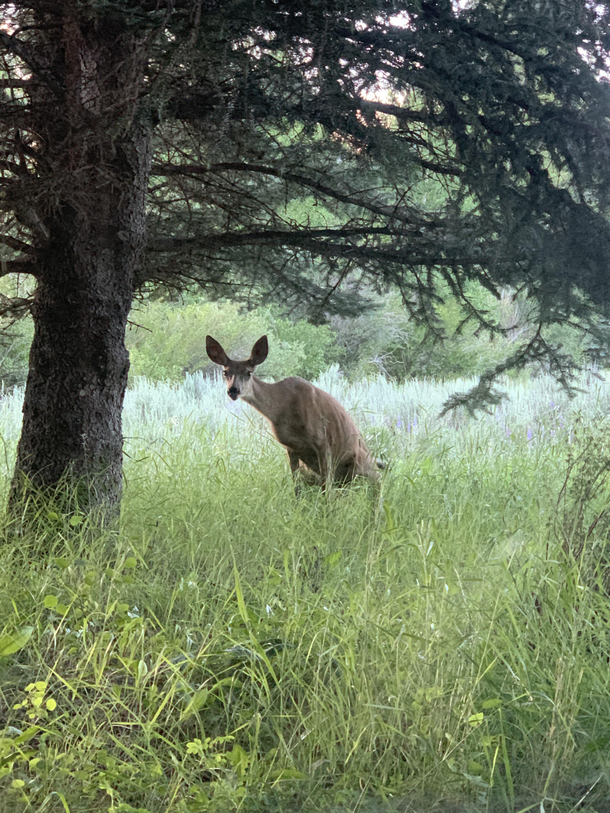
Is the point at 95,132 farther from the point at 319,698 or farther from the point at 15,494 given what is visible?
the point at 319,698

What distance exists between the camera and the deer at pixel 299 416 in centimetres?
536

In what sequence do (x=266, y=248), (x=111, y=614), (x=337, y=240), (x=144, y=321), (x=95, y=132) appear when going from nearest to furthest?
(x=111, y=614) < (x=95, y=132) < (x=337, y=240) < (x=266, y=248) < (x=144, y=321)

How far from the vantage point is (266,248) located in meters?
5.50

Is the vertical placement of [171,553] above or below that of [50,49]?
below

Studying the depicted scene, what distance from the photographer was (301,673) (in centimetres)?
288

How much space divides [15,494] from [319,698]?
2.35 meters

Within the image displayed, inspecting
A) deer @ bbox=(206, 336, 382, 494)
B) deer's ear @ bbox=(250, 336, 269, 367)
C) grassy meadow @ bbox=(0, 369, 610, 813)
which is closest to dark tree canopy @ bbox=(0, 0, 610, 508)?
deer's ear @ bbox=(250, 336, 269, 367)

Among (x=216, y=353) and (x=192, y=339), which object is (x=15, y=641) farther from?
(x=192, y=339)

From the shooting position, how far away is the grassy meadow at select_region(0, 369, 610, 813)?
2383 mm

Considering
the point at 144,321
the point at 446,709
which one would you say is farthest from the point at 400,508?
the point at 144,321

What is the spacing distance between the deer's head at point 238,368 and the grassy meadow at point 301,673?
100cm

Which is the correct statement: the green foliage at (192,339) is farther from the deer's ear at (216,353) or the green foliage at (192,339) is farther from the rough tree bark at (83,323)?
the rough tree bark at (83,323)

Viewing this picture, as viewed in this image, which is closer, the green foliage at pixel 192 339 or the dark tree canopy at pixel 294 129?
the dark tree canopy at pixel 294 129

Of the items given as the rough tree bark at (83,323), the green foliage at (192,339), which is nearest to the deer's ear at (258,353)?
the rough tree bark at (83,323)
